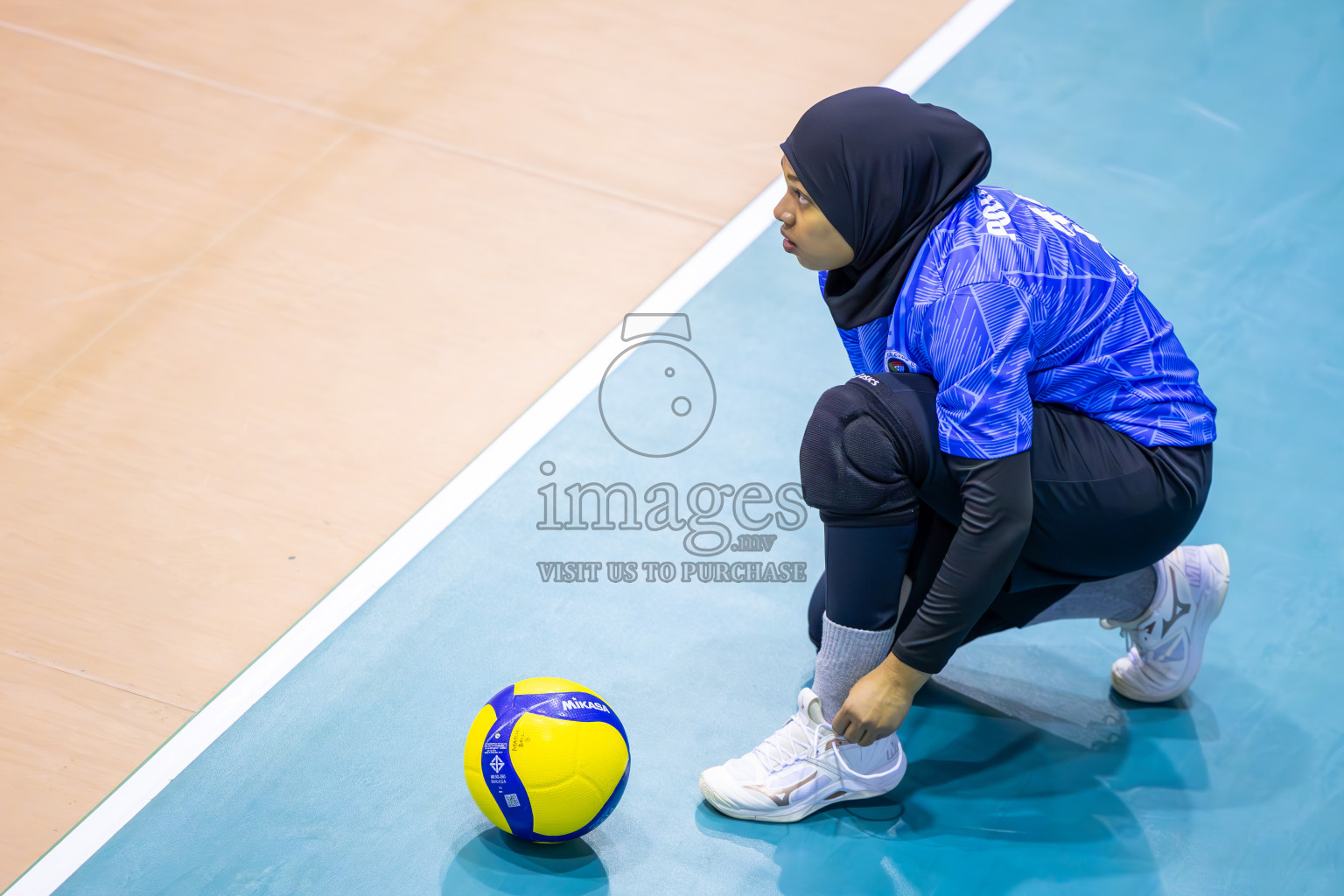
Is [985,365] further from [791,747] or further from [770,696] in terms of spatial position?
[770,696]

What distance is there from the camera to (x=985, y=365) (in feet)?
6.94

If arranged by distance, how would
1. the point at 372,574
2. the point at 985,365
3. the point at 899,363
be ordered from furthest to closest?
the point at 372,574, the point at 899,363, the point at 985,365

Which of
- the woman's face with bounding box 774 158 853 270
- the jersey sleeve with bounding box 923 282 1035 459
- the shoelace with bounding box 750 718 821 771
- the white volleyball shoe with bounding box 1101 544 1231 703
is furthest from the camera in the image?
the white volleyball shoe with bounding box 1101 544 1231 703

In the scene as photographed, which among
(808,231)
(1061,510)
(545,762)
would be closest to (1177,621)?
(1061,510)

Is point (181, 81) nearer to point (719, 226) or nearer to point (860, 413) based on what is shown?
point (719, 226)

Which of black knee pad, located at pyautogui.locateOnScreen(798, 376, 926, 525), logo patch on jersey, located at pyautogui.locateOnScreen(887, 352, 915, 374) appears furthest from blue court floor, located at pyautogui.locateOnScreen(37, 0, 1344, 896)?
logo patch on jersey, located at pyautogui.locateOnScreen(887, 352, 915, 374)

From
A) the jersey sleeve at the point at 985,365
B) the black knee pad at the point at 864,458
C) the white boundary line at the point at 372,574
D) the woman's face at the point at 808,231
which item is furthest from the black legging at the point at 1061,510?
the white boundary line at the point at 372,574

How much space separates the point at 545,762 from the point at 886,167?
1.18 meters

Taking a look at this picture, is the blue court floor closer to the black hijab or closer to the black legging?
the black legging

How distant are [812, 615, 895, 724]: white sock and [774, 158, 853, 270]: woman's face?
2.22ft

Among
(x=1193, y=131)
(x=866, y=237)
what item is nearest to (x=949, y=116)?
(x=866, y=237)

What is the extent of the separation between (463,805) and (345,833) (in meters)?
0.23

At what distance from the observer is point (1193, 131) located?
4.62 metres

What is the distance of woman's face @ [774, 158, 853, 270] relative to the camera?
228 cm
